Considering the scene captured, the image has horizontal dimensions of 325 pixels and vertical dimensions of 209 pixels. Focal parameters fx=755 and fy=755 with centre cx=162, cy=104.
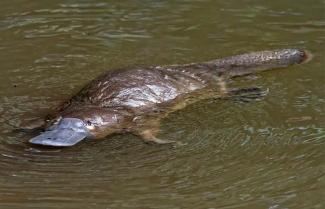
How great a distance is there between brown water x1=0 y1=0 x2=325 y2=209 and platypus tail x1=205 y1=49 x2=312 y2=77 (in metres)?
0.11

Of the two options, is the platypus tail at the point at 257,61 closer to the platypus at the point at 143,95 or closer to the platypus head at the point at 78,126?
the platypus at the point at 143,95

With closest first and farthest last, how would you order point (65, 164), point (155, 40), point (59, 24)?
1. point (65, 164)
2. point (155, 40)
3. point (59, 24)

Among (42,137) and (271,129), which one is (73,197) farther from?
(271,129)

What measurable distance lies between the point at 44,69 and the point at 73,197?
2142mm

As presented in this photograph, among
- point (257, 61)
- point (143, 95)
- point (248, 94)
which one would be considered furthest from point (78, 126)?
point (257, 61)

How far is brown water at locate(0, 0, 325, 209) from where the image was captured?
3643 millimetres

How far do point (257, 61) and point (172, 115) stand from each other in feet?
3.78

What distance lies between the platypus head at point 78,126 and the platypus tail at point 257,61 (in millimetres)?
1220

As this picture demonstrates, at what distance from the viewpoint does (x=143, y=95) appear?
4.75 meters

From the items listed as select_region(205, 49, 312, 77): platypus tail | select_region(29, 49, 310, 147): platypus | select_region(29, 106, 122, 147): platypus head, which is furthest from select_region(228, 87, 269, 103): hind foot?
select_region(29, 106, 122, 147): platypus head

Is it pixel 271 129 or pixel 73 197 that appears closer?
pixel 73 197

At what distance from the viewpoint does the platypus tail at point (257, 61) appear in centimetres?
544

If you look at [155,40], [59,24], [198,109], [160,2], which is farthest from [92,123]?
[160,2]

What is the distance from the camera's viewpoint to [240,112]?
15.2ft
